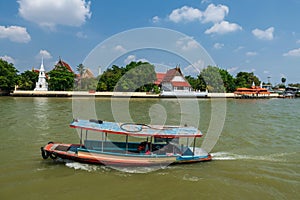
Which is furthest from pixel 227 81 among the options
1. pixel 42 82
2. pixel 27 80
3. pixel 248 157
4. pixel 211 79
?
pixel 248 157

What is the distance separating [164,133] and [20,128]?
35.3 ft

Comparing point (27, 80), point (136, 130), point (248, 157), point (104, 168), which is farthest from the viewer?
point (27, 80)

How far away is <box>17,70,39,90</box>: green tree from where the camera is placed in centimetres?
4950

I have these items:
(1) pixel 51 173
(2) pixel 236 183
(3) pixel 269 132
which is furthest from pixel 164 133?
(3) pixel 269 132

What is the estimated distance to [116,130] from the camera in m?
8.58

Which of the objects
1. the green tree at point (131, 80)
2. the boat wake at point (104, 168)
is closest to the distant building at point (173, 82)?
the green tree at point (131, 80)

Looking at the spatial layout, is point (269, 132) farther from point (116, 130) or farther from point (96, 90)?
point (96, 90)

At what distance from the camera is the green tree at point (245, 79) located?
71.2 meters

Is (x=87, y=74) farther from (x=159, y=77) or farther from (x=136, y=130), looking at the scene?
(x=136, y=130)

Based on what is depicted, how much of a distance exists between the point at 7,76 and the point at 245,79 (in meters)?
67.2

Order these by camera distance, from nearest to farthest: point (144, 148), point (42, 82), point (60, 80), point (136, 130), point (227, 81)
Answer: point (136, 130), point (144, 148), point (60, 80), point (42, 82), point (227, 81)

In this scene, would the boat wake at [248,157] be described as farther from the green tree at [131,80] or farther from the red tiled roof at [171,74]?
the red tiled roof at [171,74]

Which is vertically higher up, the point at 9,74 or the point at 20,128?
the point at 9,74

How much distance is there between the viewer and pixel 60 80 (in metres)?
48.3
